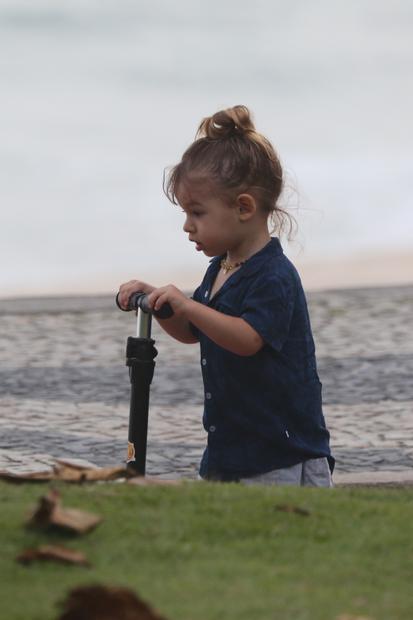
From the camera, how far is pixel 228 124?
5012mm

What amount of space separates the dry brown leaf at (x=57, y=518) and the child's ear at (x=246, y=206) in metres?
1.70

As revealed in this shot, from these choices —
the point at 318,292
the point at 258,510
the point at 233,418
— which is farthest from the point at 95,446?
the point at 318,292

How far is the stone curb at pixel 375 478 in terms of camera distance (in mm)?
6094

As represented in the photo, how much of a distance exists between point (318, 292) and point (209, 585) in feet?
Answer: 30.9

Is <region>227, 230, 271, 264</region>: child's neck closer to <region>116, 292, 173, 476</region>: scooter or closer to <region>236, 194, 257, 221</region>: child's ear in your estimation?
<region>236, 194, 257, 221</region>: child's ear

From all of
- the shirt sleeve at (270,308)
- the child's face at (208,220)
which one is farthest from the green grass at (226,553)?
the child's face at (208,220)

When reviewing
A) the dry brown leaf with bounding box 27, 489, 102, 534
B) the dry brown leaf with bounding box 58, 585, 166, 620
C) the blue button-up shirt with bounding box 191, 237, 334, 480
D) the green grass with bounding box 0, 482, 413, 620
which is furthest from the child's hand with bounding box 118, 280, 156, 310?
the dry brown leaf with bounding box 58, 585, 166, 620

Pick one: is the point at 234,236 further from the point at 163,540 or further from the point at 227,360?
the point at 163,540

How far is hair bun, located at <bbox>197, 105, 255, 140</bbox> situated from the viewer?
5.01 meters

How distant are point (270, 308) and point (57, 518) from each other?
5.28ft

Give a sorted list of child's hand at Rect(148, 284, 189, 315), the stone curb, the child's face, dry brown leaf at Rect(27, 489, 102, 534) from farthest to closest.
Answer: the stone curb
the child's face
child's hand at Rect(148, 284, 189, 315)
dry brown leaf at Rect(27, 489, 102, 534)

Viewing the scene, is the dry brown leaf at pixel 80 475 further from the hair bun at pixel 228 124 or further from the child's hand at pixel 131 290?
the hair bun at pixel 228 124

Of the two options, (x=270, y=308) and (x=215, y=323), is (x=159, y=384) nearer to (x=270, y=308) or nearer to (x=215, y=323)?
(x=270, y=308)

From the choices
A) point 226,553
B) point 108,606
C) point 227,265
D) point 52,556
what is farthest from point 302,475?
point 108,606
